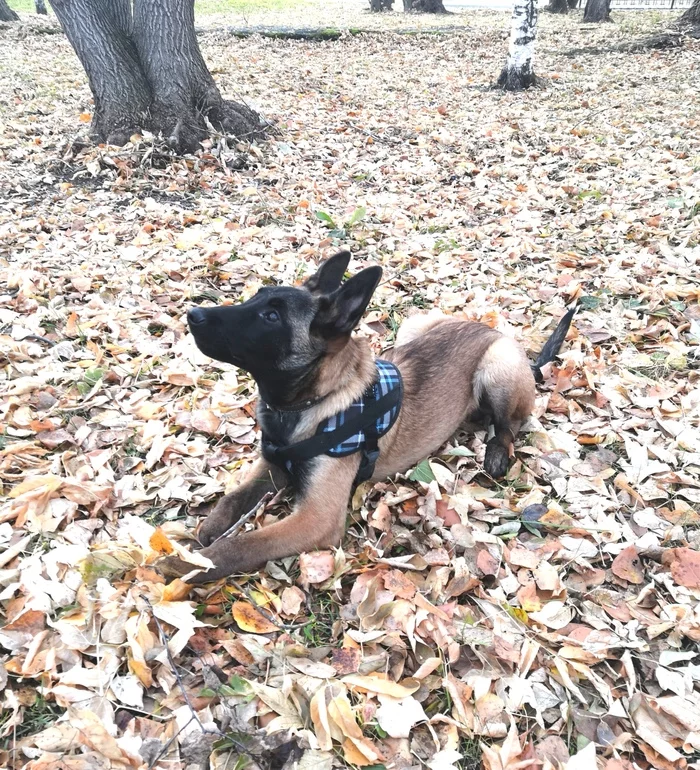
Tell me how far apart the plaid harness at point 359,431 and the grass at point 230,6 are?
2780cm

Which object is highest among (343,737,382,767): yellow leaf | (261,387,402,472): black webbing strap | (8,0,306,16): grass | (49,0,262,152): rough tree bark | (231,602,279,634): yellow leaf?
(8,0,306,16): grass

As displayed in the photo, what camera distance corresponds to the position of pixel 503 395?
12.9 feet

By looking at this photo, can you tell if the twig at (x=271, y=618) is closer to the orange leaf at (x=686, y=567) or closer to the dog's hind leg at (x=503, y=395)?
the dog's hind leg at (x=503, y=395)

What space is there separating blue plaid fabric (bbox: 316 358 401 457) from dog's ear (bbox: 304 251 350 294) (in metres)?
0.59

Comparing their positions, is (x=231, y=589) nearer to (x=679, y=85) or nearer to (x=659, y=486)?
(x=659, y=486)

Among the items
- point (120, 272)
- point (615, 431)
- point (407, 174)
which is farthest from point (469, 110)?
point (615, 431)

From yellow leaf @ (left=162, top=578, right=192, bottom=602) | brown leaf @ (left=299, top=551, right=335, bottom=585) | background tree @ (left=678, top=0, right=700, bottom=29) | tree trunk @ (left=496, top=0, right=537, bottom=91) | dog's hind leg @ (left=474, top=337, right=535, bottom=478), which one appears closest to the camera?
yellow leaf @ (left=162, top=578, right=192, bottom=602)

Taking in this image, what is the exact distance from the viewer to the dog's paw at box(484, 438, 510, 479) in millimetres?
3793

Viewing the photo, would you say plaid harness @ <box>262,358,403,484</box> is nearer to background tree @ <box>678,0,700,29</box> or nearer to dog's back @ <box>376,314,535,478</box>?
dog's back @ <box>376,314,535,478</box>

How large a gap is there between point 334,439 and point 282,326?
709 mm

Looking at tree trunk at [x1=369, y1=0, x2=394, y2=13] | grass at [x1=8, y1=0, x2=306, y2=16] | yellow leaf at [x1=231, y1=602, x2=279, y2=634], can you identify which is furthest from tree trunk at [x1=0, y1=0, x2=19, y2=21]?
yellow leaf at [x1=231, y1=602, x2=279, y2=634]

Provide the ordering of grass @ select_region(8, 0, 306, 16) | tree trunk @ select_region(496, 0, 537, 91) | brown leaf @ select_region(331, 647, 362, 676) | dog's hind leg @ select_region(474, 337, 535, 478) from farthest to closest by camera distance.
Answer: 1. grass @ select_region(8, 0, 306, 16)
2. tree trunk @ select_region(496, 0, 537, 91)
3. dog's hind leg @ select_region(474, 337, 535, 478)
4. brown leaf @ select_region(331, 647, 362, 676)

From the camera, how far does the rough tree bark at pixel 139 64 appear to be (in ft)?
25.6

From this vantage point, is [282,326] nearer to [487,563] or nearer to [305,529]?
[305,529]
